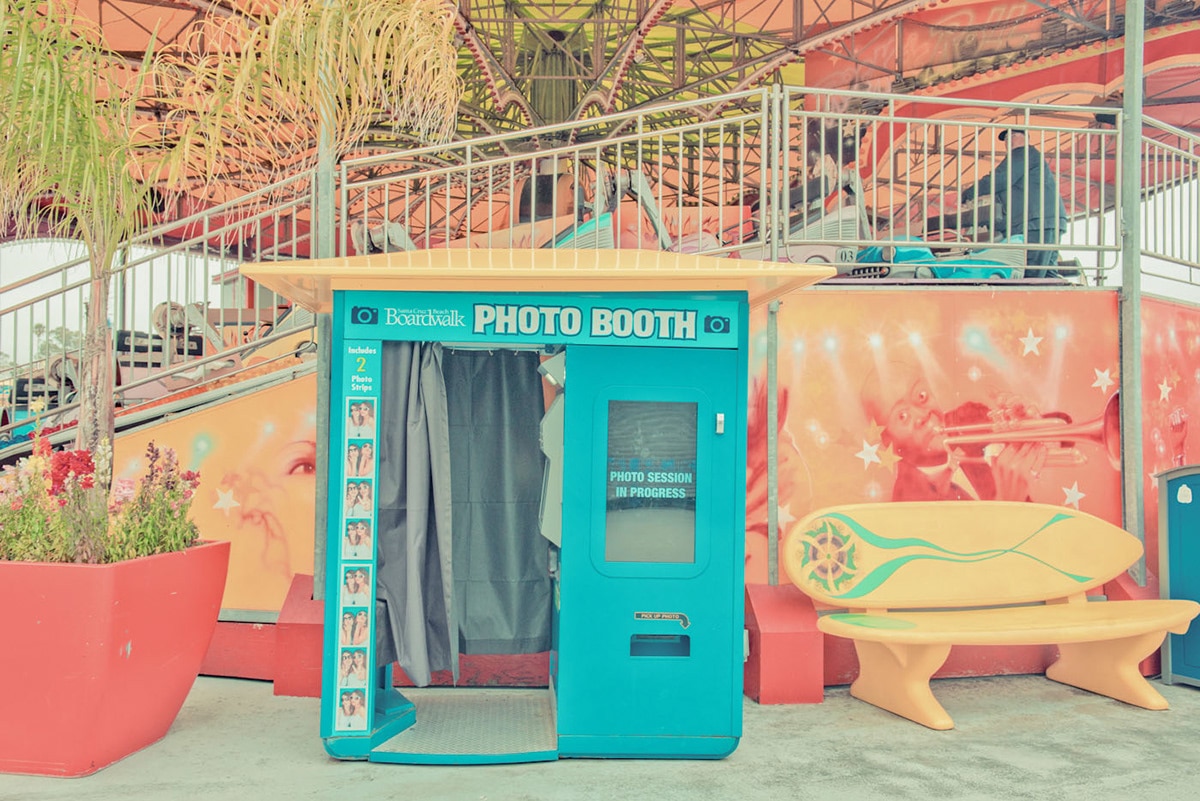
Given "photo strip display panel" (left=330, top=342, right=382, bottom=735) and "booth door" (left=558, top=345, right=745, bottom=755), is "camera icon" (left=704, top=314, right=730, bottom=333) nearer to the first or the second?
"booth door" (left=558, top=345, right=745, bottom=755)

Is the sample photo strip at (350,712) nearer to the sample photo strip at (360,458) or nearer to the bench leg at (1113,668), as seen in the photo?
the sample photo strip at (360,458)

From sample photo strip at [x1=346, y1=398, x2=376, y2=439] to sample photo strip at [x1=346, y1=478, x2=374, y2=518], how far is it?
0.20 meters

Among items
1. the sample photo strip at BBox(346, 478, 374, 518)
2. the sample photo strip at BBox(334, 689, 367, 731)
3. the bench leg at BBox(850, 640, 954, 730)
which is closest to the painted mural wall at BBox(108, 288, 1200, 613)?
the bench leg at BBox(850, 640, 954, 730)

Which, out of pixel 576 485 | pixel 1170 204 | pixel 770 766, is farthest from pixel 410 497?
pixel 1170 204

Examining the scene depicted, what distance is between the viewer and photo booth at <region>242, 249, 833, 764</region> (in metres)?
4.44

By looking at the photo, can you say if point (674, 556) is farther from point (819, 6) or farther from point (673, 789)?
point (819, 6)

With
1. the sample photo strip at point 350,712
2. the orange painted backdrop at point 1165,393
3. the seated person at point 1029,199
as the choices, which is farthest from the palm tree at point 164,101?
the orange painted backdrop at point 1165,393

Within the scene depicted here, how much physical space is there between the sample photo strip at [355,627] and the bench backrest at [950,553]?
2221 mm

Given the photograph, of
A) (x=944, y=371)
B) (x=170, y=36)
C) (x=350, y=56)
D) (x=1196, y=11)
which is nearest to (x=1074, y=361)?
(x=944, y=371)

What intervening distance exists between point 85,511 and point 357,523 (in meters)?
1.14

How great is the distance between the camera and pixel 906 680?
16.8 ft

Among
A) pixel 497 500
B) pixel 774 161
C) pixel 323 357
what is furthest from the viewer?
pixel 774 161

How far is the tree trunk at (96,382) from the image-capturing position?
5004 millimetres

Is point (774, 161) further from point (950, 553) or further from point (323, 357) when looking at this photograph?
point (323, 357)
